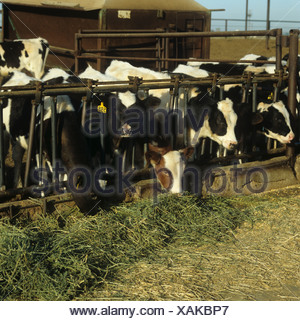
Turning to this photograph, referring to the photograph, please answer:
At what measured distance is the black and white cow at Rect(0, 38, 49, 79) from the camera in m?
9.26

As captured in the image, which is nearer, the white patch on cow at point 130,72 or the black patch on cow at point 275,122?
the black patch on cow at point 275,122

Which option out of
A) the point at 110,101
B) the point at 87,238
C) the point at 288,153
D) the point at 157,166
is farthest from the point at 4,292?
the point at 288,153

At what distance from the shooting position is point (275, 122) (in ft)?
25.0

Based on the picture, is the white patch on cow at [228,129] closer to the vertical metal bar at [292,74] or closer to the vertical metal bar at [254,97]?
the vertical metal bar at [254,97]

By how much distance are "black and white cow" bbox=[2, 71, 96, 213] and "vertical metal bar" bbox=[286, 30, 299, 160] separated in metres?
3.28

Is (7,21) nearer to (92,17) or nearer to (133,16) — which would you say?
(92,17)

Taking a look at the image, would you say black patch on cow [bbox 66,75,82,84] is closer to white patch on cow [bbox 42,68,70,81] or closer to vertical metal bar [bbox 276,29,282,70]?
white patch on cow [bbox 42,68,70,81]

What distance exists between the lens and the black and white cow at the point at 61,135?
5.52 m

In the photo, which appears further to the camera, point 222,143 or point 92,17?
point 92,17

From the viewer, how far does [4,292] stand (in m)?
3.99

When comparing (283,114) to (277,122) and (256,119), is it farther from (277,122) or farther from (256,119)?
(256,119)

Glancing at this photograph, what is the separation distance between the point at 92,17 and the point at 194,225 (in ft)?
30.7

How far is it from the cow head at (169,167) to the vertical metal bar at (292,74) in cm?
224

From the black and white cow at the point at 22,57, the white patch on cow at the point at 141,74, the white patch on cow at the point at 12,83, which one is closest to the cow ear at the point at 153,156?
the white patch on cow at the point at 141,74
